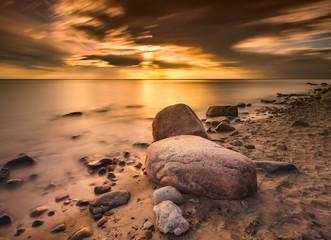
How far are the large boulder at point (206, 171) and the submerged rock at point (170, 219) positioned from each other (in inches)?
25.5

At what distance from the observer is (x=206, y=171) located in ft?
13.4

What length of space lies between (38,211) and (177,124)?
4.37m

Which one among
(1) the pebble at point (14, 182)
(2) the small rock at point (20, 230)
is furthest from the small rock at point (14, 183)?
(2) the small rock at point (20, 230)

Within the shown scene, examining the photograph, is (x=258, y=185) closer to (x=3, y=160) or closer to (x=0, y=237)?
(x=0, y=237)

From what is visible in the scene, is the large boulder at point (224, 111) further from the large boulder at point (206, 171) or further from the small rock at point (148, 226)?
the small rock at point (148, 226)

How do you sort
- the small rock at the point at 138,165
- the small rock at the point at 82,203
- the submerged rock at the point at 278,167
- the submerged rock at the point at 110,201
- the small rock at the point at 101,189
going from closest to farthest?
1. the submerged rock at the point at 110,201
2. the small rock at the point at 82,203
3. the small rock at the point at 101,189
4. the submerged rock at the point at 278,167
5. the small rock at the point at 138,165

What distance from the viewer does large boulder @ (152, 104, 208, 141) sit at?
24.1ft

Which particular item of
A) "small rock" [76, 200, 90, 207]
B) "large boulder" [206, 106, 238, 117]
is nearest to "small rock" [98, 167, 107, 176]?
"small rock" [76, 200, 90, 207]

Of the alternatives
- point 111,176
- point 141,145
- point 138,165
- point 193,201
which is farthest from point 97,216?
point 141,145

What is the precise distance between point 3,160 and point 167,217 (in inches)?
265

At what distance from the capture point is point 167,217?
3395 millimetres

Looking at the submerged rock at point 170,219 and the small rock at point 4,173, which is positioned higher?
the submerged rock at point 170,219

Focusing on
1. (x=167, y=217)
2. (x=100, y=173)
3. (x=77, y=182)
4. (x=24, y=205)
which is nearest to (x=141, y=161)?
(x=100, y=173)

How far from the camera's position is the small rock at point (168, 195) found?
3898mm
